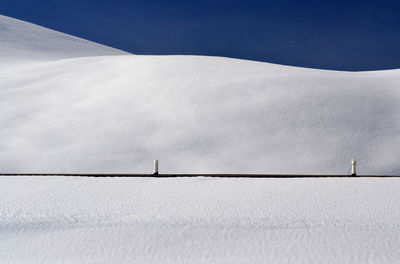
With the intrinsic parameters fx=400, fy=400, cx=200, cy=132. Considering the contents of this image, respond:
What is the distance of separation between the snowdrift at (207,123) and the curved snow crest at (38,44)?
3673 cm

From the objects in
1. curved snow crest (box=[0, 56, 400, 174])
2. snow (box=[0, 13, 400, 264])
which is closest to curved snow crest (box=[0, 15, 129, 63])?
snow (box=[0, 13, 400, 264])

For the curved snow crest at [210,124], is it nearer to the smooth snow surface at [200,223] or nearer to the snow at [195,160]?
the snow at [195,160]

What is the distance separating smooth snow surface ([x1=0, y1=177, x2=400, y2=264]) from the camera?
6.43 metres

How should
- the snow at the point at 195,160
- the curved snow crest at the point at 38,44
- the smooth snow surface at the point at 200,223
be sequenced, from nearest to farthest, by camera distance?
the smooth snow surface at the point at 200,223, the snow at the point at 195,160, the curved snow crest at the point at 38,44

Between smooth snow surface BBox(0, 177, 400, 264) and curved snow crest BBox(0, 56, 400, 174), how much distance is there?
652 cm

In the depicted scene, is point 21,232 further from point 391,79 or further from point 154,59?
point 154,59

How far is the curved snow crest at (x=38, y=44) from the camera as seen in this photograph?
6231 centimetres

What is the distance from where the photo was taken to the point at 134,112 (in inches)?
862

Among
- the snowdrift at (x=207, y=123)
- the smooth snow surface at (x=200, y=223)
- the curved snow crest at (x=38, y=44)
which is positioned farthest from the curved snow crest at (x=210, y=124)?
the curved snow crest at (x=38, y=44)

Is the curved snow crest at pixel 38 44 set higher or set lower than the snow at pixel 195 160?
higher

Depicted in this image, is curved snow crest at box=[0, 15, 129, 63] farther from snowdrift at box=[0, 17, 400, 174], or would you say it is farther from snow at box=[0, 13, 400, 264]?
snowdrift at box=[0, 17, 400, 174]

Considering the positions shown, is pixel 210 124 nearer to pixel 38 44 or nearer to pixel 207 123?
pixel 207 123

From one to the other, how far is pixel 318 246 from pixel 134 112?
54.3 ft

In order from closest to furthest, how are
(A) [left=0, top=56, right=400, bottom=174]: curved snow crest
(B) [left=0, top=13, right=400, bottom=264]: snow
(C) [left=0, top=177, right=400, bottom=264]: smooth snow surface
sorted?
(C) [left=0, top=177, right=400, bottom=264]: smooth snow surface → (B) [left=0, top=13, right=400, bottom=264]: snow → (A) [left=0, top=56, right=400, bottom=174]: curved snow crest
